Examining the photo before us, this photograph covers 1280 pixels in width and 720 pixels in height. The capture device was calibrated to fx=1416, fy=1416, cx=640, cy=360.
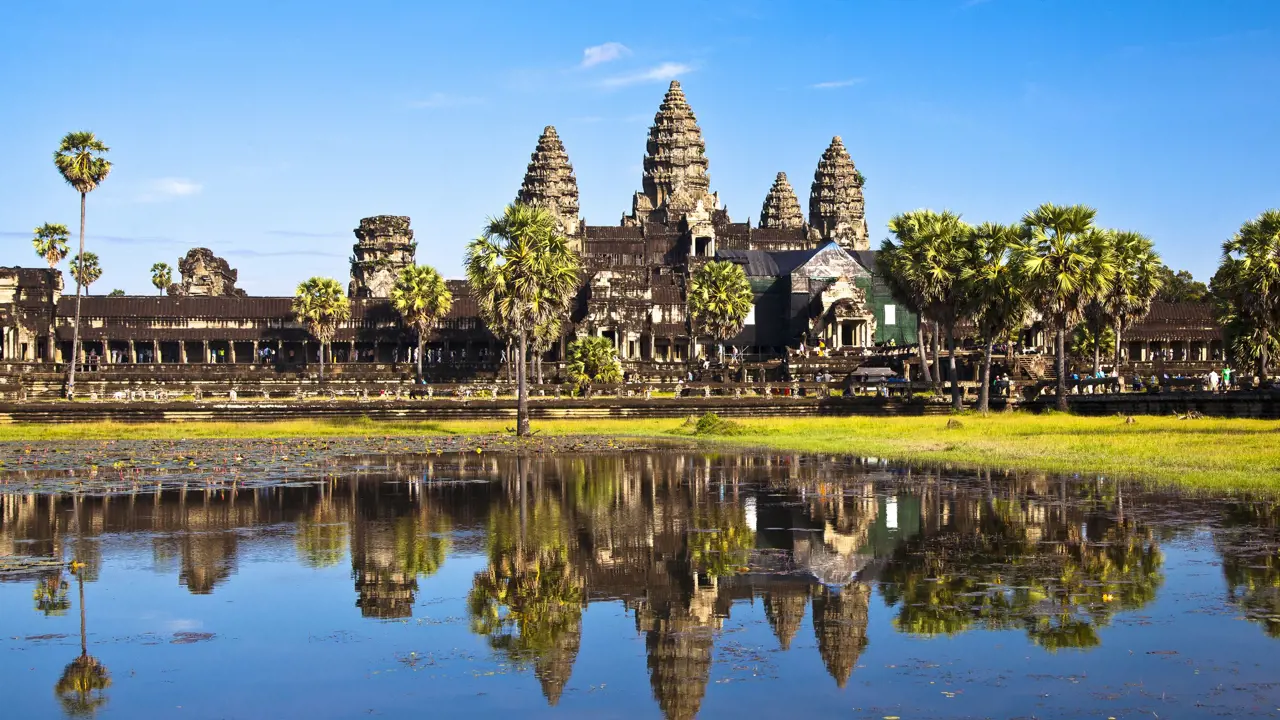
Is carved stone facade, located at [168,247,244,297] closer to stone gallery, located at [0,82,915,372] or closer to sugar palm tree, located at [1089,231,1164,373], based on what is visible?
stone gallery, located at [0,82,915,372]

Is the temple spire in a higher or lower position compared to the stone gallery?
higher

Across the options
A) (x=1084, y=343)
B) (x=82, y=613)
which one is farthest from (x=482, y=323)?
(x=82, y=613)

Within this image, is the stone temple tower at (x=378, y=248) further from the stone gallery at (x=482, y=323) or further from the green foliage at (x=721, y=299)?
the green foliage at (x=721, y=299)

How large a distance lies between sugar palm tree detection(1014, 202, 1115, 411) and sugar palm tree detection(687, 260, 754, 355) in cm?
3626

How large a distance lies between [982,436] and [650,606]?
32171 mm

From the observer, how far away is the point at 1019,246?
206 ft

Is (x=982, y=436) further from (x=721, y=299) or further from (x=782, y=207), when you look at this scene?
(x=782, y=207)

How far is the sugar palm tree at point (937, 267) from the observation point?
68.3 metres

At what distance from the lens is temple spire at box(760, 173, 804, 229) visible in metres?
173

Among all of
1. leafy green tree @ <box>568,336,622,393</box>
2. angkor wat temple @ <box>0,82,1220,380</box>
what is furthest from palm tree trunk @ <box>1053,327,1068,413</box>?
angkor wat temple @ <box>0,82,1220,380</box>

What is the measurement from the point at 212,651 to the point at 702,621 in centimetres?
521

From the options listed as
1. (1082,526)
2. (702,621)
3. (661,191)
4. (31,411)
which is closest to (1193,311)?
(661,191)

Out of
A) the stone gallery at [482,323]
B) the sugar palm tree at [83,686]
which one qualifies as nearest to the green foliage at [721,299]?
the stone gallery at [482,323]

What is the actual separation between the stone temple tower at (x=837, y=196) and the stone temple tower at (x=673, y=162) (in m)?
15.7
